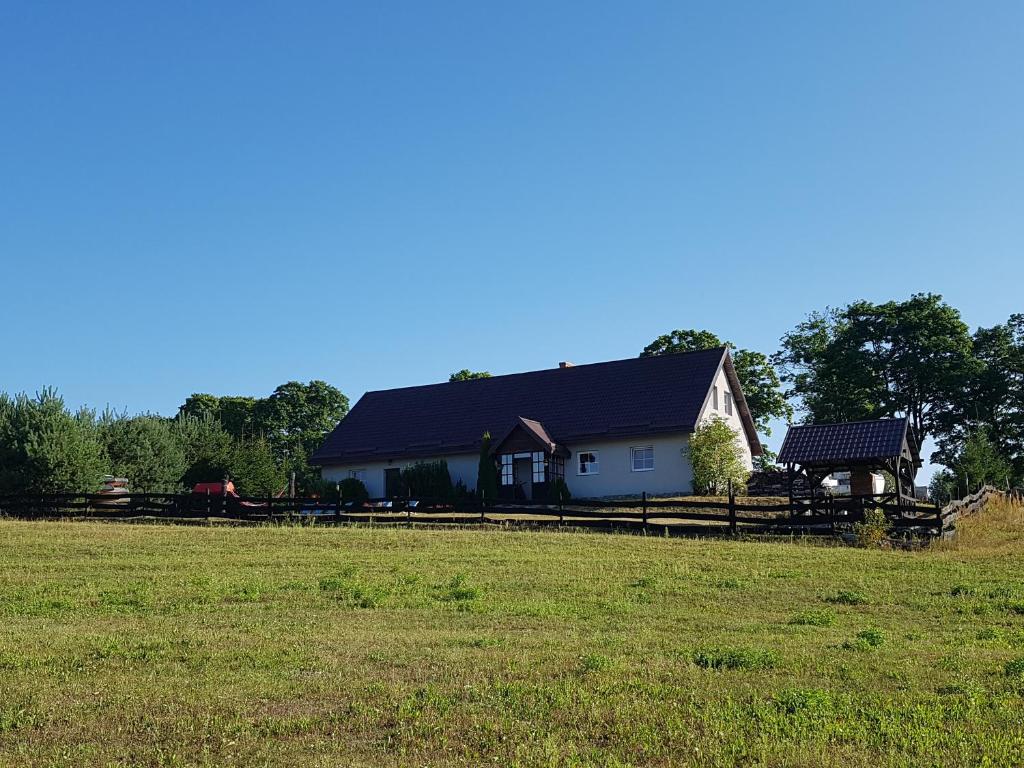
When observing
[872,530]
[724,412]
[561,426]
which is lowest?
[872,530]

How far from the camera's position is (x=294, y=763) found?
778 cm

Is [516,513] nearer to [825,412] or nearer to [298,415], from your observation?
[825,412]

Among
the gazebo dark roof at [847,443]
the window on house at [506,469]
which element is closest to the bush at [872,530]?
the gazebo dark roof at [847,443]

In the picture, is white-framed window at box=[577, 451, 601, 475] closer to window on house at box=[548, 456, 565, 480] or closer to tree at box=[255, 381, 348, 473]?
window on house at box=[548, 456, 565, 480]

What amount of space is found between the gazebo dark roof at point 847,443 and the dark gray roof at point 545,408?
8.69 metres

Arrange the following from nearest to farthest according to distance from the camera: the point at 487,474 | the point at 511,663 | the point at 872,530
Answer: the point at 511,663 → the point at 872,530 → the point at 487,474

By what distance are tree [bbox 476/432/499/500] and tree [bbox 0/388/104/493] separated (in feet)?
A: 49.6

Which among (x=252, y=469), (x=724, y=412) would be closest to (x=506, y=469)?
(x=724, y=412)

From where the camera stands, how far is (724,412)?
45531 mm

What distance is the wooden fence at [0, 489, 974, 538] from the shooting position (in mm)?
27266

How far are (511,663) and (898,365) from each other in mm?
51607

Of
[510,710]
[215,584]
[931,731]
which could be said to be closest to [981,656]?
[931,731]

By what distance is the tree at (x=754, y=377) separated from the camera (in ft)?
197

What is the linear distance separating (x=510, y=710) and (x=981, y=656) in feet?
19.1
